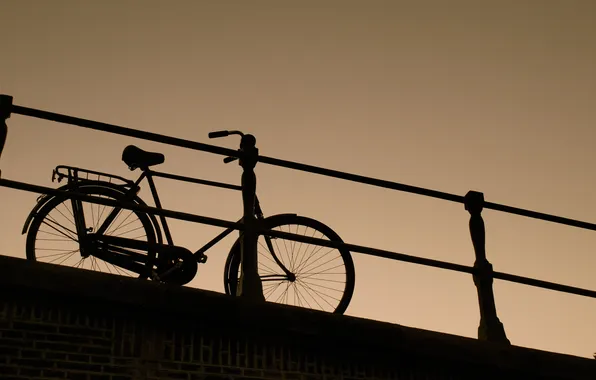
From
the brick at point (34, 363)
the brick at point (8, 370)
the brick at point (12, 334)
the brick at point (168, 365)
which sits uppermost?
the brick at point (12, 334)

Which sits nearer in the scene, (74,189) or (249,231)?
(249,231)

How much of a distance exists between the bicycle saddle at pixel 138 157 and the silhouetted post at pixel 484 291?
8.64 ft

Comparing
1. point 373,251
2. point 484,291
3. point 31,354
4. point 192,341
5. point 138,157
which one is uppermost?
point 138,157

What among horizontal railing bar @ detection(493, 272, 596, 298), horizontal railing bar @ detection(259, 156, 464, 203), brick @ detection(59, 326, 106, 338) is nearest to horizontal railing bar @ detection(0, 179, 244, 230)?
horizontal railing bar @ detection(259, 156, 464, 203)

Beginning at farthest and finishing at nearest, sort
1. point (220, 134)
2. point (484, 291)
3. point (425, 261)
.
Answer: point (220, 134) → point (484, 291) → point (425, 261)

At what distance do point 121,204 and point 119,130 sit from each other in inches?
20.8

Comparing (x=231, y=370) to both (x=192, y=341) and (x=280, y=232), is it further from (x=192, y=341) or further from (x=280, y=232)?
(x=280, y=232)

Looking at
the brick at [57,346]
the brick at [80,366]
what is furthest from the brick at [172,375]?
the brick at [57,346]

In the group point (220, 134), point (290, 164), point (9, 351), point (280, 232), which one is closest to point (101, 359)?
point (9, 351)

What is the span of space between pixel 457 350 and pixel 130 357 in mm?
2308

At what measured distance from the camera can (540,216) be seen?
7520mm

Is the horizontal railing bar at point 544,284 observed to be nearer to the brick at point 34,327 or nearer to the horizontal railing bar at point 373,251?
the horizontal railing bar at point 373,251

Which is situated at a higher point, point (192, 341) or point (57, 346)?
point (192, 341)

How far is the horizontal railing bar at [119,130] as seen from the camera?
19.3 feet
